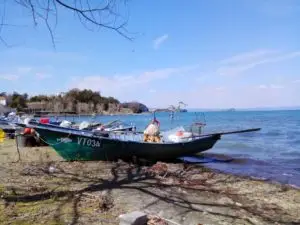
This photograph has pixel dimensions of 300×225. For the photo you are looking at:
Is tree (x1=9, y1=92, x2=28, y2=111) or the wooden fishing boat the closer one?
the wooden fishing boat

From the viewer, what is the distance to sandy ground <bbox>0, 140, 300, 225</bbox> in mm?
5664

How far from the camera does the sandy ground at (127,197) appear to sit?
566cm

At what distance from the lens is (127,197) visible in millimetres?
6977

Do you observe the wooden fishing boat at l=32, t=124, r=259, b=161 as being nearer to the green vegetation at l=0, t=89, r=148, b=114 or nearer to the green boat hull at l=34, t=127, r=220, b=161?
the green boat hull at l=34, t=127, r=220, b=161

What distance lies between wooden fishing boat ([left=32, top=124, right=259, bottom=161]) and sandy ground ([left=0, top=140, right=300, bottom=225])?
5.04 feet

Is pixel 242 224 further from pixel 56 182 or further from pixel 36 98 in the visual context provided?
pixel 36 98

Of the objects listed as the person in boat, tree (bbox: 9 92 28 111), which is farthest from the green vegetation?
the person in boat

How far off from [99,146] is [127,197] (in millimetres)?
6240

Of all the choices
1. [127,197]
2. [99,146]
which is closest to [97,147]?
[99,146]

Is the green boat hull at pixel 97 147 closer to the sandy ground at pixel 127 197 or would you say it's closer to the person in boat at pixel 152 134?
the person in boat at pixel 152 134

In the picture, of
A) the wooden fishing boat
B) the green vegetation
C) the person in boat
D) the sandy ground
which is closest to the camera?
the sandy ground

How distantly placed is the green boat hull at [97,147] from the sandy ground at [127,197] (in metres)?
1.52

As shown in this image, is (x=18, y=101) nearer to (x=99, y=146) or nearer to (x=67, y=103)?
(x=67, y=103)

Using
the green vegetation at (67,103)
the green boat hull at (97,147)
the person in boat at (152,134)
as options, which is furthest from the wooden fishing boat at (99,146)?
the green vegetation at (67,103)
